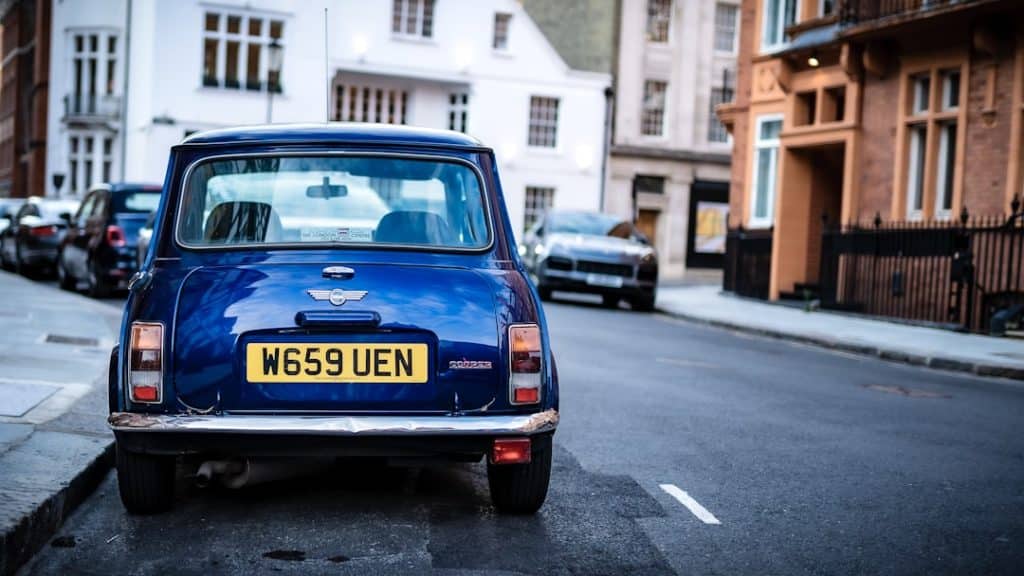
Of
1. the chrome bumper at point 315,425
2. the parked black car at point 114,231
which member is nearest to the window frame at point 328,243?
the chrome bumper at point 315,425

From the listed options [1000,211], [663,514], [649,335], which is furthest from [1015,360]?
[663,514]

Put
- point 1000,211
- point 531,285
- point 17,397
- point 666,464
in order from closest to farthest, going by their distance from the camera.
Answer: point 531,285 < point 666,464 < point 17,397 < point 1000,211

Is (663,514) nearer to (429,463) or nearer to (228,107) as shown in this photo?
(429,463)

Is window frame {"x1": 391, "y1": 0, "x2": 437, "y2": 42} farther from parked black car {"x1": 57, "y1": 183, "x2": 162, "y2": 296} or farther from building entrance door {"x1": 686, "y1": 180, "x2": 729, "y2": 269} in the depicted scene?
parked black car {"x1": 57, "y1": 183, "x2": 162, "y2": 296}

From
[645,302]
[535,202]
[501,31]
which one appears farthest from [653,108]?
[645,302]

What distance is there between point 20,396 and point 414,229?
11.5 feet

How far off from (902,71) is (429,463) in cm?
1968

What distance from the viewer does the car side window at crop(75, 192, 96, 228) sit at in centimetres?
1925

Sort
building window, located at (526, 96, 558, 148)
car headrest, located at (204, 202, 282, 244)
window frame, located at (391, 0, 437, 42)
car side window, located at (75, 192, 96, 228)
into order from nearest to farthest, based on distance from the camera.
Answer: car headrest, located at (204, 202, 282, 244)
car side window, located at (75, 192, 96, 228)
window frame, located at (391, 0, 437, 42)
building window, located at (526, 96, 558, 148)

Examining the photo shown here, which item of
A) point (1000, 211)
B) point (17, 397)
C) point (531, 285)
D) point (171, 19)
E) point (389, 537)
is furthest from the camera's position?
point (171, 19)

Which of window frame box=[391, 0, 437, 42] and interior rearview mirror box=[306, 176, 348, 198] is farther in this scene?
window frame box=[391, 0, 437, 42]

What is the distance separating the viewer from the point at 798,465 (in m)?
7.20

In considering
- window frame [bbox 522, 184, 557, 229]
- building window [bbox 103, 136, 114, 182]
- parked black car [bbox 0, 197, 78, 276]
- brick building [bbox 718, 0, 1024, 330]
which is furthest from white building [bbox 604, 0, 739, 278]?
parked black car [bbox 0, 197, 78, 276]

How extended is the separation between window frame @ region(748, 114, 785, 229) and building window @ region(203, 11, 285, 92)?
19.5 metres
